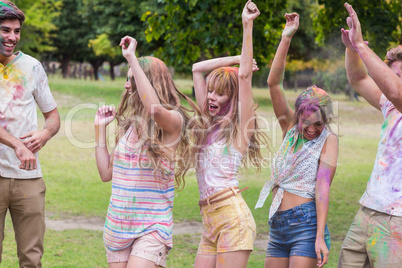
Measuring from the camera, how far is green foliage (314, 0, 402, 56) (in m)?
7.90

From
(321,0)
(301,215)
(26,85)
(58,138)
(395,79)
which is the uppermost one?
(321,0)

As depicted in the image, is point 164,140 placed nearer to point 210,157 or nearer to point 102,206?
point 210,157

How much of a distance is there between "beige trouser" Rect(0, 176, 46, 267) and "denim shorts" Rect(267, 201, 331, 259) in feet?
5.00

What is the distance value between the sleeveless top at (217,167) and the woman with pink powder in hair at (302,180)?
0.97ft

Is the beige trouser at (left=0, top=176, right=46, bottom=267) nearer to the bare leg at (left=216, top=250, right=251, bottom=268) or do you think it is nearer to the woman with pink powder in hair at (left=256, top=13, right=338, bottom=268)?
the bare leg at (left=216, top=250, right=251, bottom=268)

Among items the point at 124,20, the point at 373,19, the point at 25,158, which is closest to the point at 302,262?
the point at 25,158

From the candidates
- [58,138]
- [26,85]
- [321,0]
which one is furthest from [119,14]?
[26,85]

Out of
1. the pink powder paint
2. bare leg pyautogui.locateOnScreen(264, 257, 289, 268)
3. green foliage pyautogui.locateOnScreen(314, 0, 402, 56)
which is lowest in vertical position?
bare leg pyautogui.locateOnScreen(264, 257, 289, 268)

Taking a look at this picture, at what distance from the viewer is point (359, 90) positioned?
3.14m

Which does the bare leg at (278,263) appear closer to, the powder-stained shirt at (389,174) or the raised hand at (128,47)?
the powder-stained shirt at (389,174)

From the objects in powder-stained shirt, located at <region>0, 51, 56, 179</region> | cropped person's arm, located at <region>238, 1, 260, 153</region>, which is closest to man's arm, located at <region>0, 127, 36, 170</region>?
powder-stained shirt, located at <region>0, 51, 56, 179</region>

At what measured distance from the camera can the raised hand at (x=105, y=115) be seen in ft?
10.00

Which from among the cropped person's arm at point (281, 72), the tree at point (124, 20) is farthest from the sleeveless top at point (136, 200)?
the tree at point (124, 20)

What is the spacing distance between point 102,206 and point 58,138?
6.93 meters
